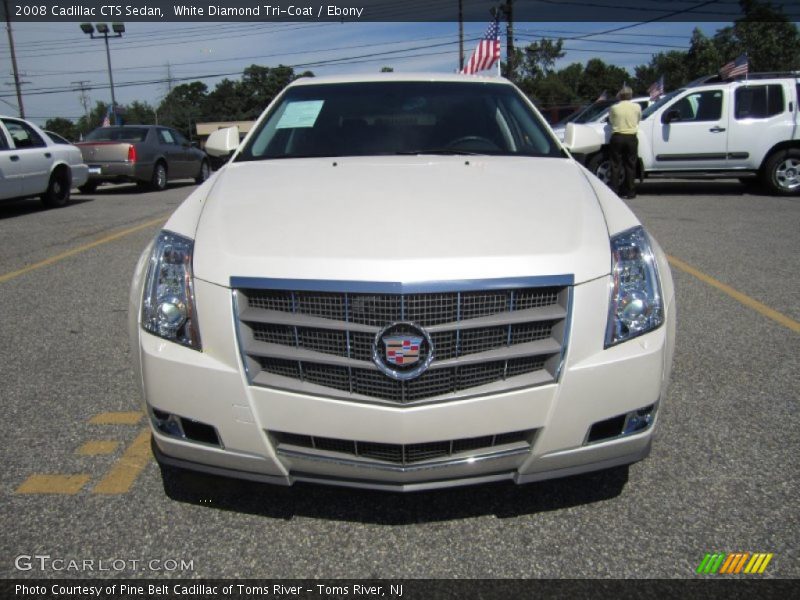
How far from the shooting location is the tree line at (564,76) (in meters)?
39.1

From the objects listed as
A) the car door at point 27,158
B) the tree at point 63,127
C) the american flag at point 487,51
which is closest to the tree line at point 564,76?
the tree at point 63,127

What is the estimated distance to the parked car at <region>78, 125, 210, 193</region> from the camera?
14.3 metres

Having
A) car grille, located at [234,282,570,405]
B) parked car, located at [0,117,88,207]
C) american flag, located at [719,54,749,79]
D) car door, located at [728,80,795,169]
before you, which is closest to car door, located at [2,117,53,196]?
parked car, located at [0,117,88,207]

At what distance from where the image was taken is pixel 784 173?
1192 centimetres

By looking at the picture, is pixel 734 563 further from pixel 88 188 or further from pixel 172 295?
pixel 88 188

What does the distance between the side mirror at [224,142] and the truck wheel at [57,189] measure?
9.04 m

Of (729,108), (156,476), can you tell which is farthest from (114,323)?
(729,108)

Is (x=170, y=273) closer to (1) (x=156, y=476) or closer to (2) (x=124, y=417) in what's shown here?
(1) (x=156, y=476)

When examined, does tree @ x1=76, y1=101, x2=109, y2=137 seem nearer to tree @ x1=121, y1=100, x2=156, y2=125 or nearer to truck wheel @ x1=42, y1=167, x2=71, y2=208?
tree @ x1=121, y1=100, x2=156, y2=125

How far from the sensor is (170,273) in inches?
88.9

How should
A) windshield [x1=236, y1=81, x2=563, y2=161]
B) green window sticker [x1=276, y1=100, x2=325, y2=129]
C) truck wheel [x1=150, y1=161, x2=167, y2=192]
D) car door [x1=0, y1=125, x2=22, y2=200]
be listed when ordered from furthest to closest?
truck wheel [x1=150, y1=161, x2=167, y2=192] → car door [x1=0, y1=125, x2=22, y2=200] → green window sticker [x1=276, y1=100, x2=325, y2=129] → windshield [x1=236, y1=81, x2=563, y2=161]

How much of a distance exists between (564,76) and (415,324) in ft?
399

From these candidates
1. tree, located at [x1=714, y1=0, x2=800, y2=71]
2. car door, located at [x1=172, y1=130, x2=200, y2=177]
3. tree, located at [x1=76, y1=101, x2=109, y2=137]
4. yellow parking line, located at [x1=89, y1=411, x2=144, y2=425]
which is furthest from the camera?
tree, located at [x1=76, y1=101, x2=109, y2=137]

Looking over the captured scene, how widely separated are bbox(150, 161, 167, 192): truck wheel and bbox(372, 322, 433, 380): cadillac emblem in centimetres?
1456
